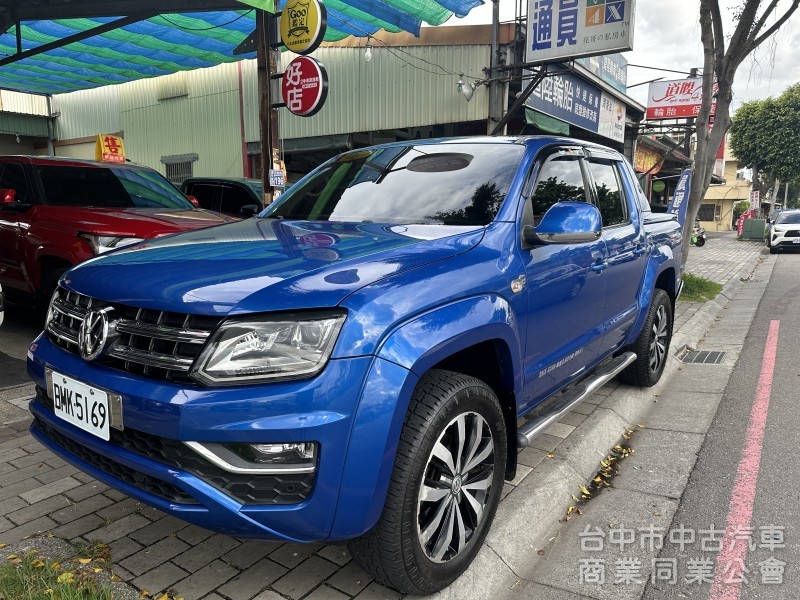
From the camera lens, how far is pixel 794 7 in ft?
29.6

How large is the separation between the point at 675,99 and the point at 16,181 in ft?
64.2

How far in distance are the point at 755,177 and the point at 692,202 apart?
1489 inches

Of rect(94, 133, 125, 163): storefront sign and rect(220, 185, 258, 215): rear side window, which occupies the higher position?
rect(94, 133, 125, 163): storefront sign

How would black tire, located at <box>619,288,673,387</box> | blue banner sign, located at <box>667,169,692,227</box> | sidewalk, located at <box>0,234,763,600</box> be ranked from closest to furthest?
sidewalk, located at <box>0,234,763,600</box>, black tire, located at <box>619,288,673,387</box>, blue banner sign, located at <box>667,169,692,227</box>

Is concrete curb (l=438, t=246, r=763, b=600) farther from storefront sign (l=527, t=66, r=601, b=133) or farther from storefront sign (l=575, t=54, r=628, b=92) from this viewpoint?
storefront sign (l=575, t=54, r=628, b=92)

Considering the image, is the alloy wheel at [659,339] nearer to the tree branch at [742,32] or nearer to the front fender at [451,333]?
the front fender at [451,333]

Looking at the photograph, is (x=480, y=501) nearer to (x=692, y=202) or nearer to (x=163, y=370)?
(x=163, y=370)

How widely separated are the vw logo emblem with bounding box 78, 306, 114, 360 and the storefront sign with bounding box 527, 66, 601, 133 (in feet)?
36.6

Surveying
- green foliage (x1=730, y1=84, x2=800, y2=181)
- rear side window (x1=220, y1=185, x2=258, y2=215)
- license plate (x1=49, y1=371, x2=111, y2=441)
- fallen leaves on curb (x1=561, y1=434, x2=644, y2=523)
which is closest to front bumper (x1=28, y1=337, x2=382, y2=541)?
license plate (x1=49, y1=371, x2=111, y2=441)

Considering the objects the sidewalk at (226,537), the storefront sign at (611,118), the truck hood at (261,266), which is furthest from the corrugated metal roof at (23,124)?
the truck hood at (261,266)

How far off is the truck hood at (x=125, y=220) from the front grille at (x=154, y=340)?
2454 millimetres

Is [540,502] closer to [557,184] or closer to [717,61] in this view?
[557,184]

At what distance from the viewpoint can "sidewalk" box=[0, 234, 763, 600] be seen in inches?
87.9

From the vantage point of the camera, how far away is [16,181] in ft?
18.3
